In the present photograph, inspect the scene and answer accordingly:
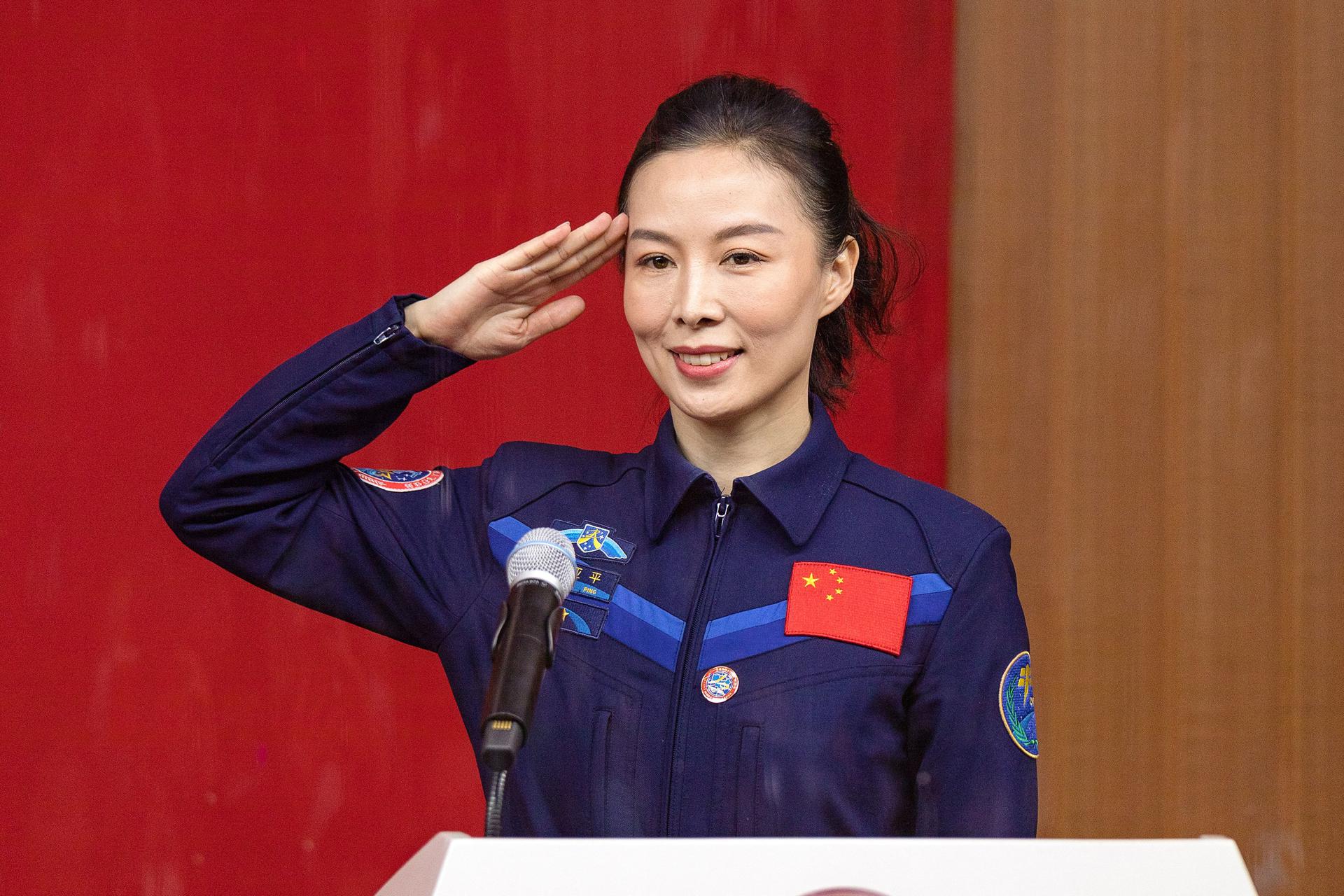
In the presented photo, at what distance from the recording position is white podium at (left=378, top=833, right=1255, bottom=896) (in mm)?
642

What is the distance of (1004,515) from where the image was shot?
2.32 metres

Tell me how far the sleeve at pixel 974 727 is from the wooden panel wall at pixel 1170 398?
2.50 ft

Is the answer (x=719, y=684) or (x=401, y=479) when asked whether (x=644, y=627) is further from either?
(x=401, y=479)

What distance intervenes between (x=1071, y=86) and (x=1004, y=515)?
712 mm

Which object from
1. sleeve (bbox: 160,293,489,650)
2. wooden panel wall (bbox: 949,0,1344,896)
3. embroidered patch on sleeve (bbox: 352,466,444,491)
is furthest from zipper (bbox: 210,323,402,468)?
wooden panel wall (bbox: 949,0,1344,896)

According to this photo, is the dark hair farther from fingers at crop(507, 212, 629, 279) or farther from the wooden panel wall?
the wooden panel wall

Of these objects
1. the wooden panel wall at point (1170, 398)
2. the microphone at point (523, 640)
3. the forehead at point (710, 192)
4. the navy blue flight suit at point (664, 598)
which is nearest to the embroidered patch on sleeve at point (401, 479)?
the navy blue flight suit at point (664, 598)

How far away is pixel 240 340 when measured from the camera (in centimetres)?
216

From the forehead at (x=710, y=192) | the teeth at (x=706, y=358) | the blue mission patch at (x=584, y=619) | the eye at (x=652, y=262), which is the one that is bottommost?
the blue mission patch at (x=584, y=619)

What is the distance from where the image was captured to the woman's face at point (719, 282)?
4.03 ft

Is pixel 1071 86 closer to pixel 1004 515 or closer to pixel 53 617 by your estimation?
pixel 1004 515

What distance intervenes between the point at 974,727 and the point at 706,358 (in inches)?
15.8

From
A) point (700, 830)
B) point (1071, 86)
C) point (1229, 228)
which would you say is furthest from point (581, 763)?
point (1071, 86)

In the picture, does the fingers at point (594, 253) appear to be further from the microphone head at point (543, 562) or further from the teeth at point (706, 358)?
the microphone head at point (543, 562)
